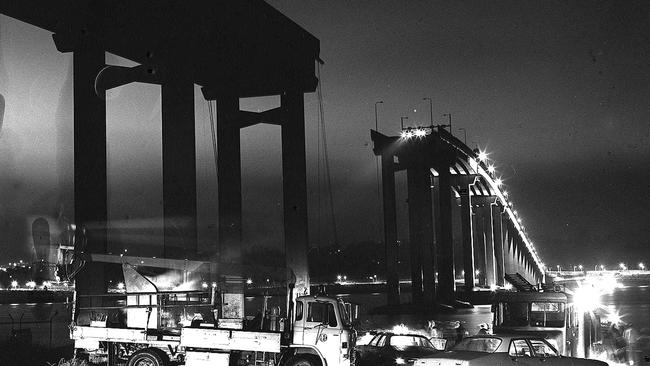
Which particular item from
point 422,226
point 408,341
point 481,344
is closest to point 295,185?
point 408,341

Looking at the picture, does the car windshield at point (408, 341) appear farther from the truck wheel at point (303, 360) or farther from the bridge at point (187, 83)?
the bridge at point (187, 83)

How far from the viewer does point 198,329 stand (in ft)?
59.4

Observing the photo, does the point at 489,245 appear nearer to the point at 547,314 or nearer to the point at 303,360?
the point at 547,314

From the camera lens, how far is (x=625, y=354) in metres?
29.1

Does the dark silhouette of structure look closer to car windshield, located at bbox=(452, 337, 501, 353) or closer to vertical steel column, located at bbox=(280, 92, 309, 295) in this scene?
vertical steel column, located at bbox=(280, 92, 309, 295)

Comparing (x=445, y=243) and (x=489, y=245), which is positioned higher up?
(x=489, y=245)

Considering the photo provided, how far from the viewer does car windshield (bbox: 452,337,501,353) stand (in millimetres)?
16672

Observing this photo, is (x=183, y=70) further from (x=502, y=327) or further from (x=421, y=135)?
(x=421, y=135)

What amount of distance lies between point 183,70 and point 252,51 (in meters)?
5.33

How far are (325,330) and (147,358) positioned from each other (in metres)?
4.24

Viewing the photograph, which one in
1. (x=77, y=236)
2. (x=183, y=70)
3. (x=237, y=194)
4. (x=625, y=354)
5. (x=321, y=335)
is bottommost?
(x=625, y=354)

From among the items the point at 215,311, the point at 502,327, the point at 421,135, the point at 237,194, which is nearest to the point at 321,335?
the point at 215,311

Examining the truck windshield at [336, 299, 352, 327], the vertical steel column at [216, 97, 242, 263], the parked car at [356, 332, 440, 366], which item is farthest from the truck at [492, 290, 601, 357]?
the vertical steel column at [216, 97, 242, 263]

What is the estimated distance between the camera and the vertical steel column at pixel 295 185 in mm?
41828
